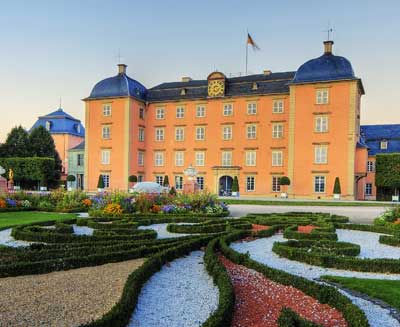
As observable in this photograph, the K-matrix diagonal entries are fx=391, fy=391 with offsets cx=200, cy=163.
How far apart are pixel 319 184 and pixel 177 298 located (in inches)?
1157

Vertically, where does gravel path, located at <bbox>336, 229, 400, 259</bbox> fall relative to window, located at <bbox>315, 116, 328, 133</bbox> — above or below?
below

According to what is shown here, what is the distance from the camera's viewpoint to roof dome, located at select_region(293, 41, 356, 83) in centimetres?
3153

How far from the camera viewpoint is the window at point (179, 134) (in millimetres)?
37844

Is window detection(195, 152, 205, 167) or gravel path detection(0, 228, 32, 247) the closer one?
gravel path detection(0, 228, 32, 247)

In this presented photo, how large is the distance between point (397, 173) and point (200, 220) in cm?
2508

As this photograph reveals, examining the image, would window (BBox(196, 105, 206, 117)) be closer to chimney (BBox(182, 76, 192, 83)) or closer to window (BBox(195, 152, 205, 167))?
window (BBox(195, 152, 205, 167))

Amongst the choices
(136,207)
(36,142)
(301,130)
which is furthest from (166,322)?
(36,142)

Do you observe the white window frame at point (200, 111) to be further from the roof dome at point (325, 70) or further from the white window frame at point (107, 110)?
the roof dome at point (325, 70)

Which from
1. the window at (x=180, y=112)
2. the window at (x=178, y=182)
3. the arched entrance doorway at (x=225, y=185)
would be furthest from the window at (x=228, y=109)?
the window at (x=178, y=182)

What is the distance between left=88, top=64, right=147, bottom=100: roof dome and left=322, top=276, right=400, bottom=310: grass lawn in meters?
33.6

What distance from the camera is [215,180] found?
119 feet

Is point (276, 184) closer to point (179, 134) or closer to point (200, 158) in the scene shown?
point (200, 158)

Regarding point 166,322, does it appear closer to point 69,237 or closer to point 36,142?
point 69,237

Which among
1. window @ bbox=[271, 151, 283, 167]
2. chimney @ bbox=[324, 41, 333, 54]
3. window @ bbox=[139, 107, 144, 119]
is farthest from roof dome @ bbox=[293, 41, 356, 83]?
window @ bbox=[139, 107, 144, 119]
